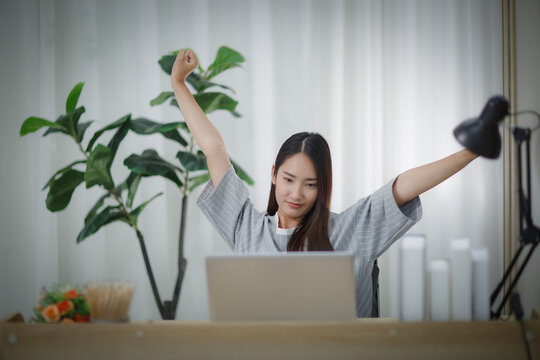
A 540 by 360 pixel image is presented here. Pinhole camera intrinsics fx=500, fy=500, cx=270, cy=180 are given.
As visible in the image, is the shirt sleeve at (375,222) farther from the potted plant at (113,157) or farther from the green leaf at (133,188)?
the green leaf at (133,188)

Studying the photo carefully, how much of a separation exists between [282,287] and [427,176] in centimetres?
56

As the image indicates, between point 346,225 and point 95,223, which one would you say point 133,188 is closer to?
point 95,223

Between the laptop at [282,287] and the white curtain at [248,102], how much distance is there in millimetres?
1733

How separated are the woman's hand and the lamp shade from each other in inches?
31.9

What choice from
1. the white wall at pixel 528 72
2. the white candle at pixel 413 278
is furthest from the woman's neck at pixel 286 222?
the white wall at pixel 528 72

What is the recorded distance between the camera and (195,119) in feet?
5.08

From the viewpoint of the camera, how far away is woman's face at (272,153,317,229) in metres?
1.55

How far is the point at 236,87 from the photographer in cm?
282

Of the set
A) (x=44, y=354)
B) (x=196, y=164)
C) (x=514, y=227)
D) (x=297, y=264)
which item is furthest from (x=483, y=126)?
(x=514, y=227)

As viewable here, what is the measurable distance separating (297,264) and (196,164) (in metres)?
1.16

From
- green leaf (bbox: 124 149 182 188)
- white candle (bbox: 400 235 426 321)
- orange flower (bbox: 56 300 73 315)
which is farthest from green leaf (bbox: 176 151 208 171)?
white candle (bbox: 400 235 426 321)

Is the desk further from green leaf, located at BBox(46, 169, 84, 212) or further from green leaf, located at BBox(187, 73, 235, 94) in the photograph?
green leaf, located at BBox(187, 73, 235, 94)

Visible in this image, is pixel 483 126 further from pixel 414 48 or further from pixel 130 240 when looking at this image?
pixel 130 240

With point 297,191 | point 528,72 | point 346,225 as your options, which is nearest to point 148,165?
point 297,191
